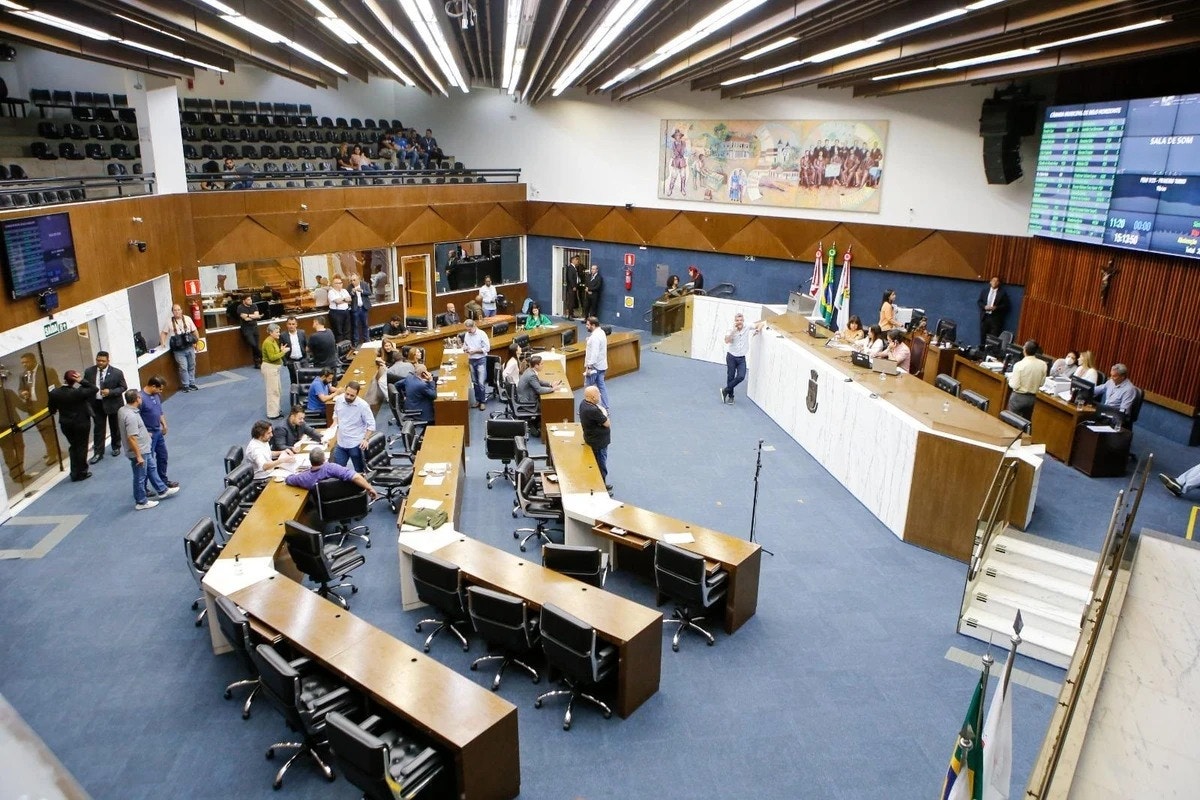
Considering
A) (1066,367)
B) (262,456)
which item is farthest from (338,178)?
(1066,367)

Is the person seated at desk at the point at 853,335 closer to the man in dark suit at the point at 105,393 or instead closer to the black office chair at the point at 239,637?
the black office chair at the point at 239,637

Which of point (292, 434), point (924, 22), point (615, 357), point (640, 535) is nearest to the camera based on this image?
point (640, 535)

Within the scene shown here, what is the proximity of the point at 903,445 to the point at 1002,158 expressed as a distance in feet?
30.4

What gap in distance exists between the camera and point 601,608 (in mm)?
6402

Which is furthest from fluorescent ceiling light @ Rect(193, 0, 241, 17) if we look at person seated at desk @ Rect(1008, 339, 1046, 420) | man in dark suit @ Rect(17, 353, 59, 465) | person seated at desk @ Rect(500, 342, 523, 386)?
person seated at desk @ Rect(1008, 339, 1046, 420)

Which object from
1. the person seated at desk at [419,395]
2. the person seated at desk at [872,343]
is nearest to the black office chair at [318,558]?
the person seated at desk at [419,395]

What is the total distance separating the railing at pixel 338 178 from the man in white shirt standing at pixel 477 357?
6.21m

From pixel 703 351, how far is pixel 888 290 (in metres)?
4.55

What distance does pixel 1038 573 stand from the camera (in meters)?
8.02

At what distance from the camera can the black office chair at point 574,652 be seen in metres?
5.88

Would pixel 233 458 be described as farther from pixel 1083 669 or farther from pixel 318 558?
pixel 1083 669

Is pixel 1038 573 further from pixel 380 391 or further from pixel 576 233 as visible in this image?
pixel 576 233

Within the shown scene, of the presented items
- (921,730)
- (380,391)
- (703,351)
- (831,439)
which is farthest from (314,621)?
(703,351)

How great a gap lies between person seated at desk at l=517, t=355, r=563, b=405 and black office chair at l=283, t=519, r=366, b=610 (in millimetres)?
4870
